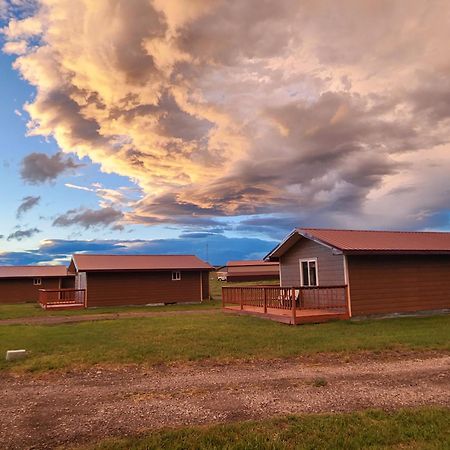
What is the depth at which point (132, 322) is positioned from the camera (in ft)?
60.1

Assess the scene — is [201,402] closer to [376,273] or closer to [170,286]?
[376,273]

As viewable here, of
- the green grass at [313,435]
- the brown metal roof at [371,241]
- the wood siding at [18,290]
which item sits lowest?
the green grass at [313,435]

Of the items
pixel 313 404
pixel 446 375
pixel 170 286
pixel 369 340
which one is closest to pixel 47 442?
pixel 313 404

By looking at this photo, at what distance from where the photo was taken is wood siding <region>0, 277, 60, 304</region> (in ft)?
137

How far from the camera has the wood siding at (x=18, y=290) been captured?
4172 cm

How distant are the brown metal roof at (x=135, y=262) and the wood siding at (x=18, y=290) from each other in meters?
12.9

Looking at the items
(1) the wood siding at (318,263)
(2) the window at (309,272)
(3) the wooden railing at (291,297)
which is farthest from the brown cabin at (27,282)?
(2) the window at (309,272)

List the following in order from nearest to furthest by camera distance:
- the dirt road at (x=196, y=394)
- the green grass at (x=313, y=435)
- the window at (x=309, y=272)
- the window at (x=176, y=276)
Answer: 1. the green grass at (x=313, y=435)
2. the dirt road at (x=196, y=394)
3. the window at (x=309, y=272)
4. the window at (x=176, y=276)

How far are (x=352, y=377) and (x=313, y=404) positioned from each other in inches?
78.5

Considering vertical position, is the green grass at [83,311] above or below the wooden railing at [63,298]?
below

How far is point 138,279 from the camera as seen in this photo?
1246 inches

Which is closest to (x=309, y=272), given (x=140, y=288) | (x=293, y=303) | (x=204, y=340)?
(x=293, y=303)

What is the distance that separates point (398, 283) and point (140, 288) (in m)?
19.0

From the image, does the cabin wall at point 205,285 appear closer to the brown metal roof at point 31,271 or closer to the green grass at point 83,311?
the green grass at point 83,311
